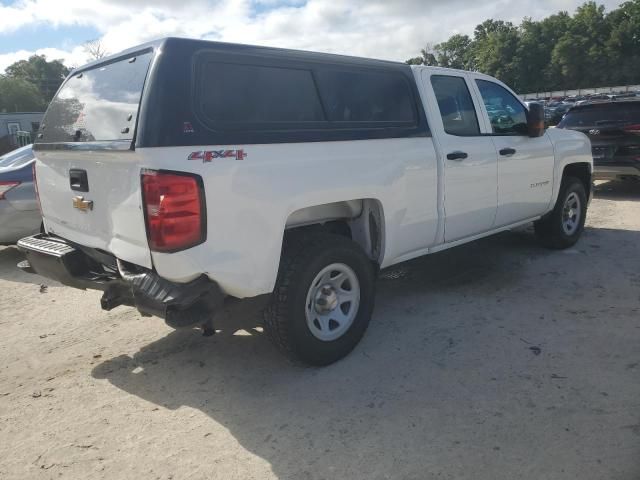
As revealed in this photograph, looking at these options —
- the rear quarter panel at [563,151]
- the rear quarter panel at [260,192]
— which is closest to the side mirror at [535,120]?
the rear quarter panel at [563,151]

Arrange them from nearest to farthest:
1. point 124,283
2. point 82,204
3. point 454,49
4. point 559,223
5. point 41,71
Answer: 1. point 124,283
2. point 82,204
3. point 559,223
4. point 41,71
5. point 454,49

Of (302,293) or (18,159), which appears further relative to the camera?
(18,159)

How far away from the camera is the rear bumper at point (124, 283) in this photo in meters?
2.88

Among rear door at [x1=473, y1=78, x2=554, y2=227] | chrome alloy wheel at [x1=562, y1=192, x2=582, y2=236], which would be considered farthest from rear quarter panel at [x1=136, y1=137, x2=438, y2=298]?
chrome alloy wheel at [x1=562, y1=192, x2=582, y2=236]

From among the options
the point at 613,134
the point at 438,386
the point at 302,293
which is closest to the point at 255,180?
the point at 302,293

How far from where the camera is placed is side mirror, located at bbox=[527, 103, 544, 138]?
510 cm

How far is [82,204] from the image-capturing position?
11.1ft

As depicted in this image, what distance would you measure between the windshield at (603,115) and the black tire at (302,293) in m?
7.61

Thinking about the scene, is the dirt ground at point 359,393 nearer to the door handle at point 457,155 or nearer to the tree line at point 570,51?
the door handle at point 457,155

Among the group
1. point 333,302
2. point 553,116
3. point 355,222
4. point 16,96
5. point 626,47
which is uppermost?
point 626,47

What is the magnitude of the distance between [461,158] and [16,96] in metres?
82.4

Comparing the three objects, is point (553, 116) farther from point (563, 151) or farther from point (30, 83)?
point (30, 83)

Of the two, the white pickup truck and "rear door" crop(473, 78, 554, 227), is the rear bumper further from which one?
"rear door" crop(473, 78, 554, 227)

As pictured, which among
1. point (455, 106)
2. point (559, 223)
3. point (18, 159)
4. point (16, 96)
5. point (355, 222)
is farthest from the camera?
point (16, 96)
